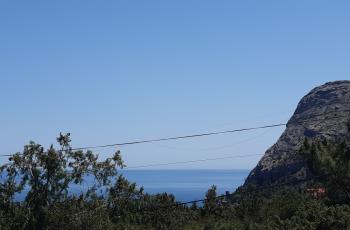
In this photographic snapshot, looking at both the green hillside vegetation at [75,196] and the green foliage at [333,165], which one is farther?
the green foliage at [333,165]

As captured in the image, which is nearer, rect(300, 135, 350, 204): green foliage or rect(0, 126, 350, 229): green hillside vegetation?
rect(0, 126, 350, 229): green hillside vegetation

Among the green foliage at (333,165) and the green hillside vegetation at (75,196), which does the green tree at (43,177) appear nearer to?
the green hillside vegetation at (75,196)

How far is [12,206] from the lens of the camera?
139 ft

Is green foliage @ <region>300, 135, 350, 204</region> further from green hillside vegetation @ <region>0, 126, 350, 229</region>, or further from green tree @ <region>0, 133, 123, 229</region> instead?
green tree @ <region>0, 133, 123, 229</region>

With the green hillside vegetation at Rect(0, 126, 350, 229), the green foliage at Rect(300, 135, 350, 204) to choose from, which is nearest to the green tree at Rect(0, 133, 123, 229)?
the green hillside vegetation at Rect(0, 126, 350, 229)

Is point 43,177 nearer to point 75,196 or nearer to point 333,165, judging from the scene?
point 75,196

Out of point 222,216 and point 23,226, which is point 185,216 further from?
point 23,226

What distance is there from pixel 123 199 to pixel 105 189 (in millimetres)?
4068

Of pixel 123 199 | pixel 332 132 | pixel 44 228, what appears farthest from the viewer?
pixel 332 132

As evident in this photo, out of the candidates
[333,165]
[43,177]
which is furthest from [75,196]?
[333,165]

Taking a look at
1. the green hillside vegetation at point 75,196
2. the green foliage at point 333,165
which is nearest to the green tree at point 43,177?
the green hillside vegetation at point 75,196

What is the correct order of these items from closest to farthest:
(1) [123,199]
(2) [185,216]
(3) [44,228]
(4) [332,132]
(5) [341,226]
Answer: (5) [341,226], (3) [44,228], (1) [123,199], (2) [185,216], (4) [332,132]

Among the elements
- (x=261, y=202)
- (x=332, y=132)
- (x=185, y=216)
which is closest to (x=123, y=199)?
(x=185, y=216)

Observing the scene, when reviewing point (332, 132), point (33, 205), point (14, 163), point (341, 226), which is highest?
point (332, 132)
